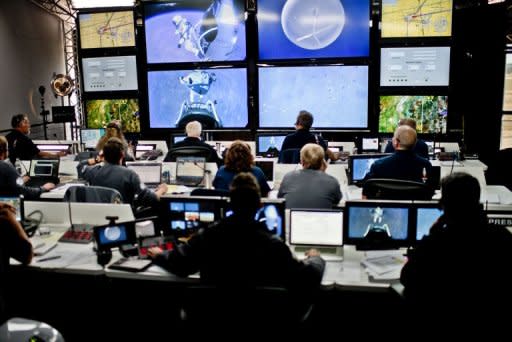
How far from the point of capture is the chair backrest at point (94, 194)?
427 centimetres

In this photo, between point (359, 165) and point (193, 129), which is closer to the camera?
point (359, 165)

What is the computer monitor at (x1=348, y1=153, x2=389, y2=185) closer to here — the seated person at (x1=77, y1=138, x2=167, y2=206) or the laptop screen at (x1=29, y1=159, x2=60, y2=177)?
the seated person at (x1=77, y1=138, x2=167, y2=206)

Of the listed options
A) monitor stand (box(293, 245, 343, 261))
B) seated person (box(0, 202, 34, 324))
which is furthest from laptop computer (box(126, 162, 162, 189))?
monitor stand (box(293, 245, 343, 261))

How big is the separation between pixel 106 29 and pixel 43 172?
387 centimetres

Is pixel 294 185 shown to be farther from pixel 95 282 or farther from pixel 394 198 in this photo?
pixel 95 282

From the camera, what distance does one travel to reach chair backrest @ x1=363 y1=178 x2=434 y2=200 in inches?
160

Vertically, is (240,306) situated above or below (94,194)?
below

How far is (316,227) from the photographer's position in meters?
3.49

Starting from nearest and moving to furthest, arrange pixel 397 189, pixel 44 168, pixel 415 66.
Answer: pixel 397 189
pixel 44 168
pixel 415 66

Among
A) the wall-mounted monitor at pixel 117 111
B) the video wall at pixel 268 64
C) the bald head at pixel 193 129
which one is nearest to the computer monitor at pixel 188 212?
the bald head at pixel 193 129

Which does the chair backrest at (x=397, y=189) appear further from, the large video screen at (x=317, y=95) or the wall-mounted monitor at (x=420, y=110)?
the large video screen at (x=317, y=95)

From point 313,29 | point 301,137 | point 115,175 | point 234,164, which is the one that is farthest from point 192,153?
point 313,29

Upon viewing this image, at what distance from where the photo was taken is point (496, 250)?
2318mm

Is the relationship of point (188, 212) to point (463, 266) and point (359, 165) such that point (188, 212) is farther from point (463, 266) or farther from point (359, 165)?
point (359, 165)
